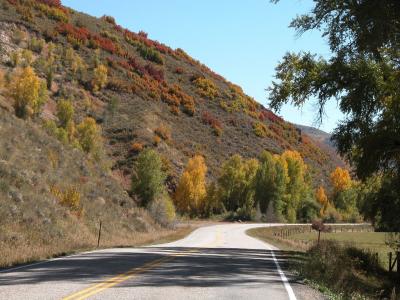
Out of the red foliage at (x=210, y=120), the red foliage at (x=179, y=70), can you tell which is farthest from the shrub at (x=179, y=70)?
the red foliage at (x=210, y=120)

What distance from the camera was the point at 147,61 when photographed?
393 feet

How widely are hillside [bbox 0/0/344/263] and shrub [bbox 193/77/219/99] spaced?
313 millimetres

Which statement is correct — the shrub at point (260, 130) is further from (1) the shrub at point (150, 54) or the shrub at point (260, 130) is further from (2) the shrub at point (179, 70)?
(1) the shrub at point (150, 54)

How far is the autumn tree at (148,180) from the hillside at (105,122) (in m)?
1.50

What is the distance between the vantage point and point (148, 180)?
55.4m

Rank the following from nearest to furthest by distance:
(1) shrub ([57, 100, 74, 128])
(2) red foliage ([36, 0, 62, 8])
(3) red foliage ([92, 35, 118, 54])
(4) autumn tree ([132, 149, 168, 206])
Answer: (4) autumn tree ([132, 149, 168, 206]) → (1) shrub ([57, 100, 74, 128]) → (3) red foliage ([92, 35, 118, 54]) → (2) red foliage ([36, 0, 62, 8])

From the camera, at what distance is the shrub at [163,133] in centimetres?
8781

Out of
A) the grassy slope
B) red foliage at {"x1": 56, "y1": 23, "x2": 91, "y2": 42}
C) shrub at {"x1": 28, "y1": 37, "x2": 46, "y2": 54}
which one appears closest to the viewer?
the grassy slope

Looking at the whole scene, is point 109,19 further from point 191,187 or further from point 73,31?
point 191,187

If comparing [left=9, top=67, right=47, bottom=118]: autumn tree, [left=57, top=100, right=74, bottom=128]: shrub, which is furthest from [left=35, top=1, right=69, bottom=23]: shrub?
[left=9, top=67, right=47, bottom=118]: autumn tree

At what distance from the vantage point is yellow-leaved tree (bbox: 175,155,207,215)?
7662 cm

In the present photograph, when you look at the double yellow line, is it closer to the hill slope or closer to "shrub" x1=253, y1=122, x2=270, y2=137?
the hill slope

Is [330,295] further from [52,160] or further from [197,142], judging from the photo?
[197,142]

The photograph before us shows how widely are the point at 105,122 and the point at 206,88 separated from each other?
43.3 metres
